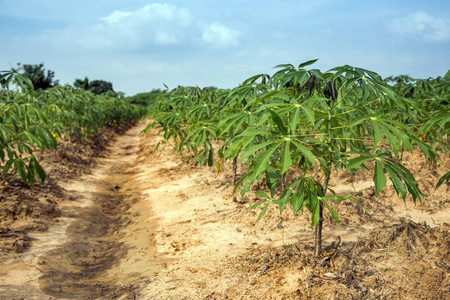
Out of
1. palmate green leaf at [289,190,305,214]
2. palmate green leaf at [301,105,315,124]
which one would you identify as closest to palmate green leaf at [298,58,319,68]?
palmate green leaf at [301,105,315,124]

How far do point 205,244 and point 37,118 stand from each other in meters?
2.98

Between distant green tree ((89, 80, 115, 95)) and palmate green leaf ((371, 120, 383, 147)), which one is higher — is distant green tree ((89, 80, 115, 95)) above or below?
above

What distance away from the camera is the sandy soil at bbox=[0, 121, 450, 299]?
7.43 feet

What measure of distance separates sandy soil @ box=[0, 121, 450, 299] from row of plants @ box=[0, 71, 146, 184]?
2.18ft

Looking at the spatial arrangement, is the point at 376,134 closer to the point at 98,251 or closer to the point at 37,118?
the point at 98,251

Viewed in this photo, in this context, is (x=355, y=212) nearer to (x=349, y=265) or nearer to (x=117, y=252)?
(x=349, y=265)

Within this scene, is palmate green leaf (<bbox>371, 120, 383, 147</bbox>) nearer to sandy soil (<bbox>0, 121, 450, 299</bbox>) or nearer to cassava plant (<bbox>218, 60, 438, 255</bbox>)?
cassava plant (<bbox>218, 60, 438, 255</bbox>)

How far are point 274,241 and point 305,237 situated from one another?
0.99 ft

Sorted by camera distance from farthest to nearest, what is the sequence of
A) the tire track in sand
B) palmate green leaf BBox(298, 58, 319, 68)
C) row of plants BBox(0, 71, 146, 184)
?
1. row of plants BBox(0, 71, 146, 184)
2. the tire track in sand
3. palmate green leaf BBox(298, 58, 319, 68)

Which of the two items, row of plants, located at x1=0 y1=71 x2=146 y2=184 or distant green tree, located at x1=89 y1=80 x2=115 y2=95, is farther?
distant green tree, located at x1=89 y1=80 x2=115 y2=95

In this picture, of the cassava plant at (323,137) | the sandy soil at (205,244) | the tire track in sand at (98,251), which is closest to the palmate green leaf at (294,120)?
the cassava plant at (323,137)

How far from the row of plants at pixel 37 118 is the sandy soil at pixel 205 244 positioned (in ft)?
2.18

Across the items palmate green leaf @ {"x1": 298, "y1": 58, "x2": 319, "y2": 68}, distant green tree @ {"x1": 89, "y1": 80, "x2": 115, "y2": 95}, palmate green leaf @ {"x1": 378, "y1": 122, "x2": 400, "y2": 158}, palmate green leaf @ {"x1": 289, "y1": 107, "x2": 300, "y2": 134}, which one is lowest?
palmate green leaf @ {"x1": 378, "y1": 122, "x2": 400, "y2": 158}

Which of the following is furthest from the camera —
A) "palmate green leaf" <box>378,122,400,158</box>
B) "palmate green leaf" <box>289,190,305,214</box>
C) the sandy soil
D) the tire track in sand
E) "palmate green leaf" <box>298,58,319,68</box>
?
the tire track in sand
